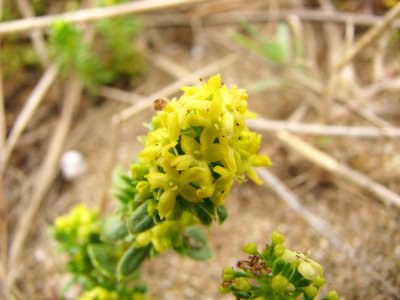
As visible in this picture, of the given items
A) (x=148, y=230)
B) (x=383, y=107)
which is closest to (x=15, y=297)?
(x=148, y=230)

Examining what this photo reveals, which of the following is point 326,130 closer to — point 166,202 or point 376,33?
point 376,33

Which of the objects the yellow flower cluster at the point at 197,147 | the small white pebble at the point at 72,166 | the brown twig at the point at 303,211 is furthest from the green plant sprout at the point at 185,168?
the small white pebble at the point at 72,166

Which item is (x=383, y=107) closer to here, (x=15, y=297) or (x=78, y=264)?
(x=78, y=264)

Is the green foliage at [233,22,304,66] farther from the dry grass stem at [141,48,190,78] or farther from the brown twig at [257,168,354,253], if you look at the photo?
the brown twig at [257,168,354,253]

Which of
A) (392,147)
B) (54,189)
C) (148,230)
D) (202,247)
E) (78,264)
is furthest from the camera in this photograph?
(54,189)

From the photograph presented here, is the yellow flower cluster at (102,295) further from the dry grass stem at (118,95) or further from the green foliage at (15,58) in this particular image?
the green foliage at (15,58)

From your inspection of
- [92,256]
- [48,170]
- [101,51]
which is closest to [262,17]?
[101,51]
